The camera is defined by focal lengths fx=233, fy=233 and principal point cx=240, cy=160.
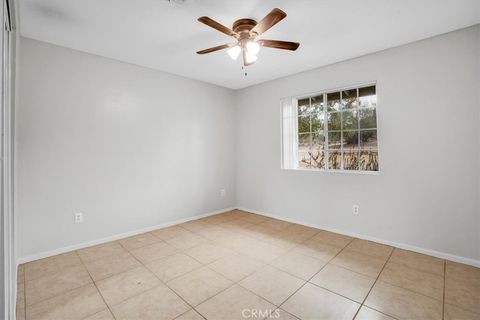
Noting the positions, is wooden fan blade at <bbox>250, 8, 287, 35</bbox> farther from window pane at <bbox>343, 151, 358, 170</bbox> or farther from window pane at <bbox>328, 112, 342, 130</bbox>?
window pane at <bbox>343, 151, 358, 170</bbox>

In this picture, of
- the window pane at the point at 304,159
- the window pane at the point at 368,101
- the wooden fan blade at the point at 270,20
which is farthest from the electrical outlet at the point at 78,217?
the window pane at the point at 368,101

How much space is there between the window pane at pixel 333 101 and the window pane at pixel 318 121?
16 cm

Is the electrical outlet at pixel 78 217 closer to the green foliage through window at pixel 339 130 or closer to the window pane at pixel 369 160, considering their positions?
the green foliage through window at pixel 339 130

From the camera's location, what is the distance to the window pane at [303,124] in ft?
12.9

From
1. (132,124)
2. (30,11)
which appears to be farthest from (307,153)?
(30,11)

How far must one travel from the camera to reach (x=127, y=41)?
2729mm

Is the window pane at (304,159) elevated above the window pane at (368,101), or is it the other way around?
the window pane at (368,101)

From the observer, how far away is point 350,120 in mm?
3424

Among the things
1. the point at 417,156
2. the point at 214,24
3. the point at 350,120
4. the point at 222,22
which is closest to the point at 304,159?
the point at 350,120

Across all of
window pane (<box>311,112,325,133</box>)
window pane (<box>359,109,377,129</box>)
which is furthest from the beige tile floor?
window pane (<box>311,112,325,133</box>)

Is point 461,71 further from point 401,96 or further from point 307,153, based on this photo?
point 307,153

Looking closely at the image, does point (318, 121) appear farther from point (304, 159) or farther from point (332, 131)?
point (304, 159)

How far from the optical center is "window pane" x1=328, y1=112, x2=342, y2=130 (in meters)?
3.54

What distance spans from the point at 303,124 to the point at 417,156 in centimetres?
170
